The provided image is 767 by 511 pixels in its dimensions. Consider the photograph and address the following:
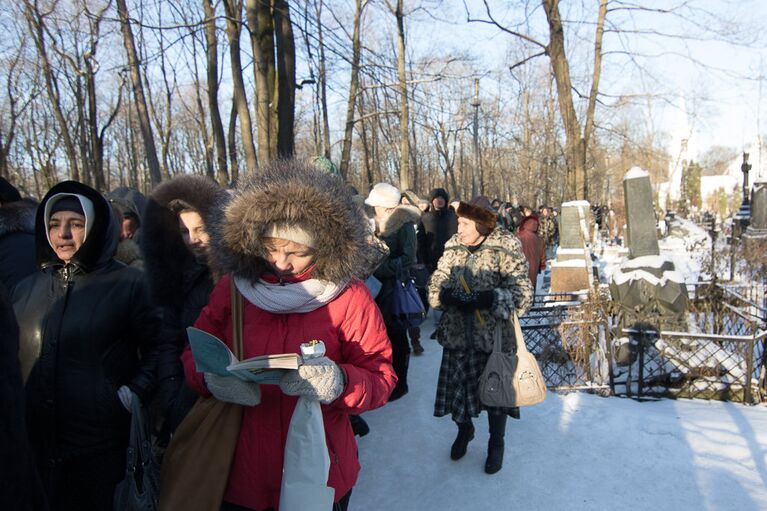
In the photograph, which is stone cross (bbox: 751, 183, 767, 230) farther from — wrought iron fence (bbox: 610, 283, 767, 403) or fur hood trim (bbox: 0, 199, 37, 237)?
fur hood trim (bbox: 0, 199, 37, 237)

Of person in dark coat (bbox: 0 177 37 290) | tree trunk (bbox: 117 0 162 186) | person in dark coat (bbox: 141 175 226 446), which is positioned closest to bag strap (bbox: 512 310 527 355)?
person in dark coat (bbox: 141 175 226 446)

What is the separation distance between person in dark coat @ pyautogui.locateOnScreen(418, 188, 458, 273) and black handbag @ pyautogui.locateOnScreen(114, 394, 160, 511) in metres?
6.08

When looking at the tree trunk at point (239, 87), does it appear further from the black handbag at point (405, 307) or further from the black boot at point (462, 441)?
the black boot at point (462, 441)

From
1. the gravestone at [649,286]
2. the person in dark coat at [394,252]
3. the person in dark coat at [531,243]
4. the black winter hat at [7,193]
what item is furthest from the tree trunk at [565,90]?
the black winter hat at [7,193]

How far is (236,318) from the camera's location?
5.91 ft

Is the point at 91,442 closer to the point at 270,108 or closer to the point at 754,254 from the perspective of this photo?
the point at 270,108

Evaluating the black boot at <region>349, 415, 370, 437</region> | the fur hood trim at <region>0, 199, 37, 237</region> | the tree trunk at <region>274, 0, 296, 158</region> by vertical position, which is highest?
the tree trunk at <region>274, 0, 296, 158</region>

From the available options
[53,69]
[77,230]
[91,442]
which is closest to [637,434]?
[91,442]

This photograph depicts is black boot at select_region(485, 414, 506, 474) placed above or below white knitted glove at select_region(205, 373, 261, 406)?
below

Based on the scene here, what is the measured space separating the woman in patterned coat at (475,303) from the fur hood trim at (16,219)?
8.33 feet

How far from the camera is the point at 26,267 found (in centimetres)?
258

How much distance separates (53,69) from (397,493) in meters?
19.8

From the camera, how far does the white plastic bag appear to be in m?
1.54

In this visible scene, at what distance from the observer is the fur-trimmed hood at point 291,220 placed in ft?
5.83
